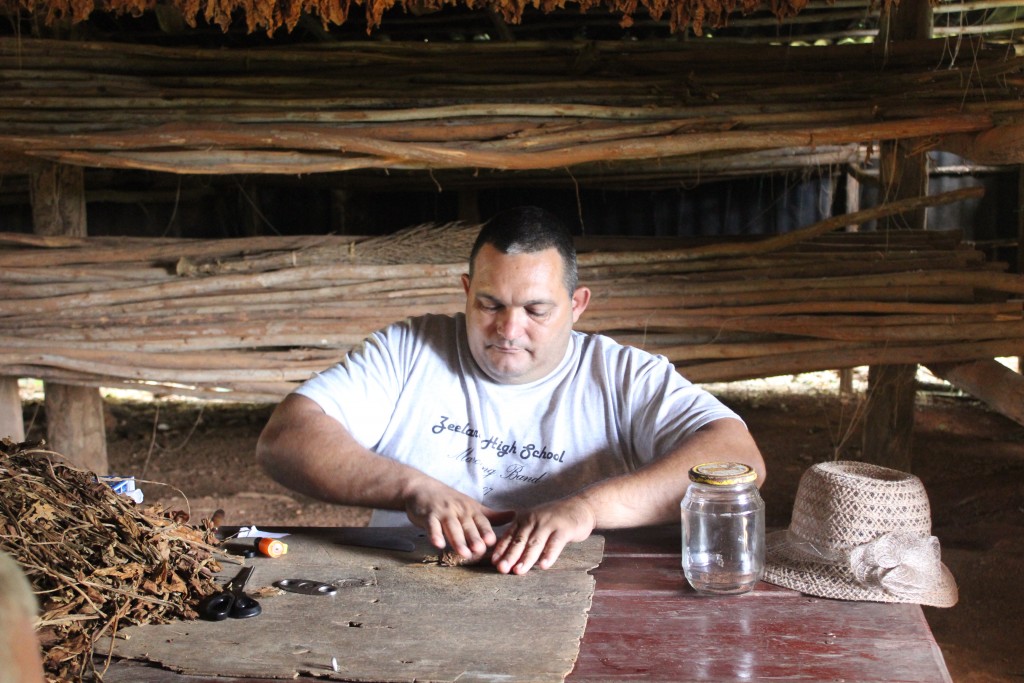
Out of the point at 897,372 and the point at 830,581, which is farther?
the point at 897,372

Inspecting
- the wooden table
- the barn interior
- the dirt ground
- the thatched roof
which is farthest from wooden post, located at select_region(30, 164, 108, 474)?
the wooden table

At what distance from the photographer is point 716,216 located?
7633mm

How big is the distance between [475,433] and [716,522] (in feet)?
2.71

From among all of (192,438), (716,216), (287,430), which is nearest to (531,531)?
(287,430)

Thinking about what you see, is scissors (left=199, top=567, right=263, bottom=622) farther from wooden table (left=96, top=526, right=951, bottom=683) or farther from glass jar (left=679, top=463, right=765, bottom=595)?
glass jar (left=679, top=463, right=765, bottom=595)

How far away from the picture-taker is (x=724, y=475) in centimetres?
177

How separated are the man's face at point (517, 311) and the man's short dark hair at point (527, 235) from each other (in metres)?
0.02

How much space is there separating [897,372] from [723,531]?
2.97 m

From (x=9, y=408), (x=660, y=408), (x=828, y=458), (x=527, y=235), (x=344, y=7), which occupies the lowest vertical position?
(x=828, y=458)

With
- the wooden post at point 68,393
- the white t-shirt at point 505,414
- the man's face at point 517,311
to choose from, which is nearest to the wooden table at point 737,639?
the white t-shirt at point 505,414

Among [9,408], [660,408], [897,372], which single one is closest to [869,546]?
[660,408]

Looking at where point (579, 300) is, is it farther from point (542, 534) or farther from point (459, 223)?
point (459, 223)

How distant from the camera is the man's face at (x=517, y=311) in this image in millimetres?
2486

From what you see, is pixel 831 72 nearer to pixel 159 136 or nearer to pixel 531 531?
pixel 159 136
